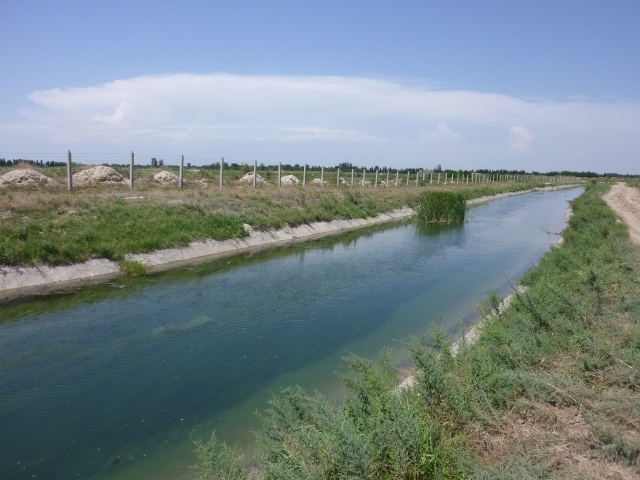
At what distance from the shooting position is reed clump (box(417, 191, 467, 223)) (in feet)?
105

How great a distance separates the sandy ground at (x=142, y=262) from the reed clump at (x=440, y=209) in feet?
30.1

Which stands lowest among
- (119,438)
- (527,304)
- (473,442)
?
(119,438)

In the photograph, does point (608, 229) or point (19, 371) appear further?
point (608, 229)

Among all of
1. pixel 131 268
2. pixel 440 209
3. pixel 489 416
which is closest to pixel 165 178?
pixel 131 268

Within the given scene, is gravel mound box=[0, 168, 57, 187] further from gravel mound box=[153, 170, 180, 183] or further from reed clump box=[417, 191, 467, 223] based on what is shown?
reed clump box=[417, 191, 467, 223]

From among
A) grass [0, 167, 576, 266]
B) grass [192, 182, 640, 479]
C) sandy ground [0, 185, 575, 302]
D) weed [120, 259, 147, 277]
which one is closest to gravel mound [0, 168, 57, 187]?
grass [0, 167, 576, 266]

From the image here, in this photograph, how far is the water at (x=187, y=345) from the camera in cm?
611

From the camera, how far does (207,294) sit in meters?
12.7

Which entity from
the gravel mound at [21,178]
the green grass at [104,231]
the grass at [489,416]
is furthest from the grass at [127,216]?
the grass at [489,416]

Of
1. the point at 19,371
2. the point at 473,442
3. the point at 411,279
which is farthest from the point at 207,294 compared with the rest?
the point at 473,442

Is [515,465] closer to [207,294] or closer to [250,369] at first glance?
[250,369]

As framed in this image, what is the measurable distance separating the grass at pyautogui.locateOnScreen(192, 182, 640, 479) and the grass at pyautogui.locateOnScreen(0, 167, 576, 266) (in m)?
9.96

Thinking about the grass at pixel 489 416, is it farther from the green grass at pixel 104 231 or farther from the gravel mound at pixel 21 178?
the gravel mound at pixel 21 178

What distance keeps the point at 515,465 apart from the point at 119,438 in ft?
16.2
